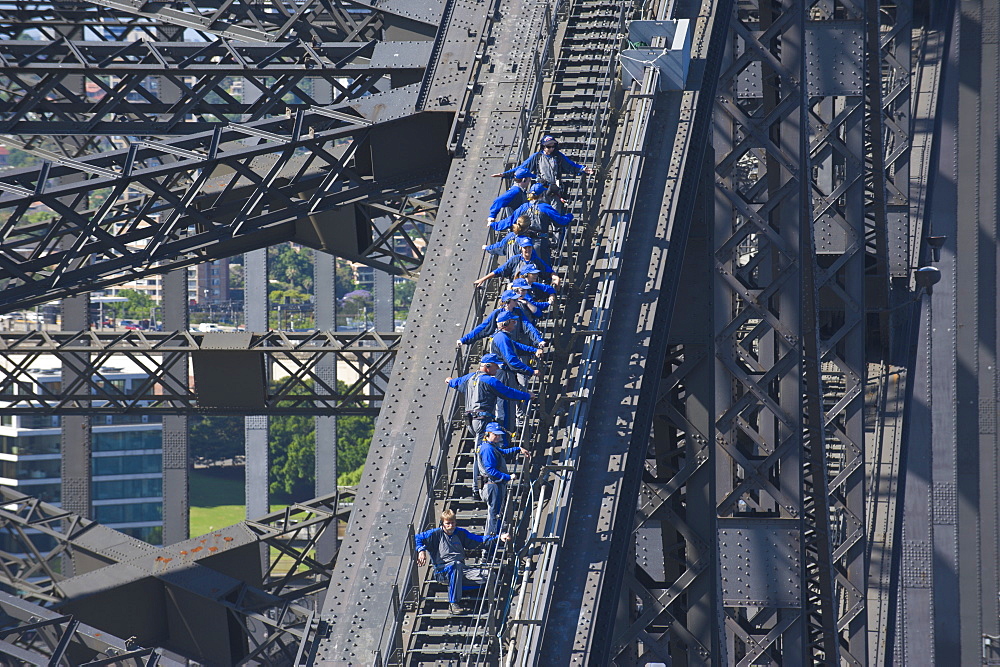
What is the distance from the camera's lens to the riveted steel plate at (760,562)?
662 inches

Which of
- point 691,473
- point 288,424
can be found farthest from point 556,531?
point 288,424

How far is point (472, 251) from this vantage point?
14141 mm

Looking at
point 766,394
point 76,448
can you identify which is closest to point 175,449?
point 76,448

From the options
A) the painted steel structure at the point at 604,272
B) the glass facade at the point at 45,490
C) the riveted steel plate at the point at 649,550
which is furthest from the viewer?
the glass facade at the point at 45,490

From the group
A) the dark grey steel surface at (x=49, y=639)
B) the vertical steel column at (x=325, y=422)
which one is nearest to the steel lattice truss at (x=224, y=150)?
the dark grey steel surface at (x=49, y=639)

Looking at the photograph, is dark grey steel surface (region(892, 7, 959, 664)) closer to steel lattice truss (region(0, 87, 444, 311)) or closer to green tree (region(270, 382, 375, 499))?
steel lattice truss (region(0, 87, 444, 311))

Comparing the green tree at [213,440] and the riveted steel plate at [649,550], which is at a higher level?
the riveted steel plate at [649,550]

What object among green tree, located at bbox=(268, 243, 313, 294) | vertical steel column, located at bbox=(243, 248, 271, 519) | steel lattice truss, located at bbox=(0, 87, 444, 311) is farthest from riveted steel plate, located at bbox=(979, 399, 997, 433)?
green tree, located at bbox=(268, 243, 313, 294)

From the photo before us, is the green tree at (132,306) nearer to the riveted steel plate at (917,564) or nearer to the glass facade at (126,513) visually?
the glass facade at (126,513)

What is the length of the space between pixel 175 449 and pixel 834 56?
3296 centimetres

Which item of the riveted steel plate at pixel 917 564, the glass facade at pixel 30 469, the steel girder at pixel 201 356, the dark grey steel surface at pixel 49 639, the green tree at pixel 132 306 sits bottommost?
the glass facade at pixel 30 469

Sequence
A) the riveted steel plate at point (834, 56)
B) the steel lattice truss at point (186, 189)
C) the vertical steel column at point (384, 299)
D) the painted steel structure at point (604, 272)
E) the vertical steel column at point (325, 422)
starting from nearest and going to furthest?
the painted steel structure at point (604, 272)
the steel lattice truss at point (186, 189)
the riveted steel plate at point (834, 56)
the vertical steel column at point (325, 422)
the vertical steel column at point (384, 299)

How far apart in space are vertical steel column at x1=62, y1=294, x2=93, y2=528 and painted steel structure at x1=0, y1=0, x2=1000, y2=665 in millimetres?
16901

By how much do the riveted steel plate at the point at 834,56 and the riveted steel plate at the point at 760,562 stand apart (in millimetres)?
6330
